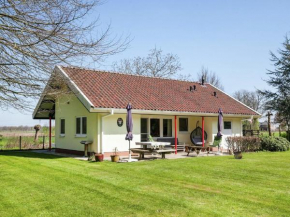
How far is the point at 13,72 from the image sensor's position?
7.60 meters

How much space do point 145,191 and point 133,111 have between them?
9385 millimetres

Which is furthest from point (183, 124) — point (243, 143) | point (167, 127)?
point (243, 143)

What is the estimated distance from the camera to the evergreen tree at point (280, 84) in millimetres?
37375

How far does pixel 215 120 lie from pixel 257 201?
15.0 metres

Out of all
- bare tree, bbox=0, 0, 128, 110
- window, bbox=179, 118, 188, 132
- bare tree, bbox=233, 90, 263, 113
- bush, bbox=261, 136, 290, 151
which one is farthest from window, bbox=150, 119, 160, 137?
bare tree, bbox=233, 90, 263, 113

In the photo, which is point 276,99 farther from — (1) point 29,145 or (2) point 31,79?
(2) point 31,79

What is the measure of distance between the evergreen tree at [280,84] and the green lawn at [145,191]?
27.2 m

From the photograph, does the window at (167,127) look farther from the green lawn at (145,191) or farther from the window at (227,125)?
the green lawn at (145,191)

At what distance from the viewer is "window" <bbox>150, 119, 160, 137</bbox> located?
20.2m

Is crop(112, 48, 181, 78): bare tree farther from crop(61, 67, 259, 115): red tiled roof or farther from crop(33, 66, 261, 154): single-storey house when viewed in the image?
crop(33, 66, 261, 154): single-storey house

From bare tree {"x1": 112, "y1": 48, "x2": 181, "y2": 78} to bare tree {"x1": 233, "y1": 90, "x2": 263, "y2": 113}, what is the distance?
2890 cm

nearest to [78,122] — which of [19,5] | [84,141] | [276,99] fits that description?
[84,141]

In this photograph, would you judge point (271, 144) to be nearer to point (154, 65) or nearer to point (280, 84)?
point (280, 84)

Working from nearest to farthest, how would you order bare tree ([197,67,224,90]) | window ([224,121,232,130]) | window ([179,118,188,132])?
window ([179,118,188,132]) < window ([224,121,232,130]) < bare tree ([197,67,224,90])
